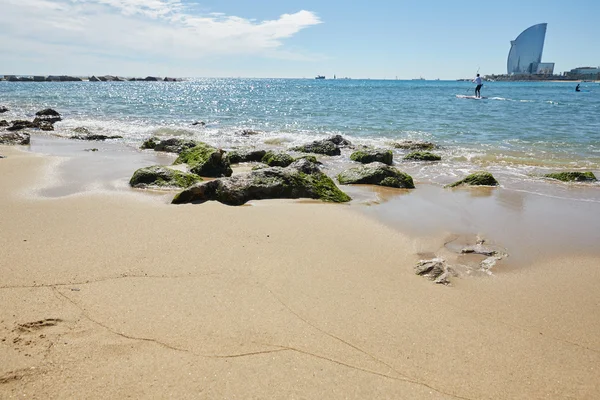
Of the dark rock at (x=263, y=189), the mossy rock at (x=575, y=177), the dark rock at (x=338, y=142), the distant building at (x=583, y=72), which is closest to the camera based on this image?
the dark rock at (x=263, y=189)

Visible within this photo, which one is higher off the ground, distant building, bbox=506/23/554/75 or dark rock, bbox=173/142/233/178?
distant building, bbox=506/23/554/75

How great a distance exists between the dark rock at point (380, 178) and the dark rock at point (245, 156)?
3788mm

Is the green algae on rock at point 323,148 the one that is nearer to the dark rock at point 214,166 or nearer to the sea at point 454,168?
the sea at point 454,168

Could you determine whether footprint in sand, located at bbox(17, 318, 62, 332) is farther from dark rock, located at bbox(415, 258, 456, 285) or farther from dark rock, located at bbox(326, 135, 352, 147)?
dark rock, located at bbox(326, 135, 352, 147)

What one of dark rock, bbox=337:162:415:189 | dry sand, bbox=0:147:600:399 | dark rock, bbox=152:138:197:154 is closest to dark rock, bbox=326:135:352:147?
dark rock, bbox=152:138:197:154

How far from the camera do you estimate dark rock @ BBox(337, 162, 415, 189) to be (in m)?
9.78

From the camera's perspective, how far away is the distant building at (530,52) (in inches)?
7288

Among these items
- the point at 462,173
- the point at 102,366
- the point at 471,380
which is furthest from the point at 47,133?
the point at 471,380

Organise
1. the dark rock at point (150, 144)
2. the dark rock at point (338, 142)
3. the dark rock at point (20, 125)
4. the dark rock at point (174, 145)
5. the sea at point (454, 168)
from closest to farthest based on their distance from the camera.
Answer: the sea at point (454, 168), the dark rock at point (174, 145), the dark rock at point (150, 144), the dark rock at point (338, 142), the dark rock at point (20, 125)

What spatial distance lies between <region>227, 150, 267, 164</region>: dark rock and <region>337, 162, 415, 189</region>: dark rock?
3.79 m

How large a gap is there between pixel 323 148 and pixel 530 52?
213590mm

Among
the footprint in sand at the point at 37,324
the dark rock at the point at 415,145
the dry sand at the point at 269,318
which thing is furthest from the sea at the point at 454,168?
the footprint in sand at the point at 37,324

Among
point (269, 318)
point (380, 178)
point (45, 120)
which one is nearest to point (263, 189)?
point (380, 178)

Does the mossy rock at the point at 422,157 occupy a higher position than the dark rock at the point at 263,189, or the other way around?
the dark rock at the point at 263,189
